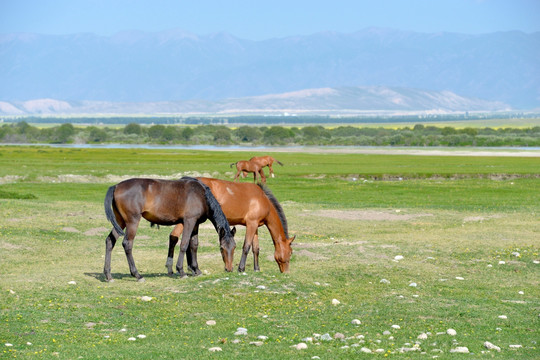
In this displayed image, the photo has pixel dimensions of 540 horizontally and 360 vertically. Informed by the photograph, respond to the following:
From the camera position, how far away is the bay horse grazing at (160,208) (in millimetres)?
16156

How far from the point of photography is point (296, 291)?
1513 centimetres

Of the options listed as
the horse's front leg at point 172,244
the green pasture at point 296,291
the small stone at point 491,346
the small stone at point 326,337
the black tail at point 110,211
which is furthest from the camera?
the horse's front leg at point 172,244

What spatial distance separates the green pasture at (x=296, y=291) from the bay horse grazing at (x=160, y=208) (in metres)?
0.75

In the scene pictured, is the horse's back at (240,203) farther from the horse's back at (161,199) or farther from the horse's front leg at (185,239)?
the horse's front leg at (185,239)

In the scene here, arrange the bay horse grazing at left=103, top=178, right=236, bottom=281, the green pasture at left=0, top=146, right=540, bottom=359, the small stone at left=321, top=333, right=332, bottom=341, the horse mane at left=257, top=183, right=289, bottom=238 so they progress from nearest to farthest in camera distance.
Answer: the green pasture at left=0, top=146, right=540, bottom=359
the small stone at left=321, top=333, right=332, bottom=341
the bay horse grazing at left=103, top=178, right=236, bottom=281
the horse mane at left=257, top=183, right=289, bottom=238

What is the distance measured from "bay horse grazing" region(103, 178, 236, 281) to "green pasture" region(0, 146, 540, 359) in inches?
29.4

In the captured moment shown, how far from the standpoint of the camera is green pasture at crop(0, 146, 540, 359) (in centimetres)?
1161

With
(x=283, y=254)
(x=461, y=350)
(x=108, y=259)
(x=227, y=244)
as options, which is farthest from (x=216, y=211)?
(x=461, y=350)

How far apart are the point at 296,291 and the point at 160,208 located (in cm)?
331

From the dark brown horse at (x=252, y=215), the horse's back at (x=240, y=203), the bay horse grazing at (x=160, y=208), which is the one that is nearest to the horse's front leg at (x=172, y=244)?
the dark brown horse at (x=252, y=215)

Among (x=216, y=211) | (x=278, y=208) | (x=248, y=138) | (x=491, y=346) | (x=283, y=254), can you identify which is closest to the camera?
(x=491, y=346)

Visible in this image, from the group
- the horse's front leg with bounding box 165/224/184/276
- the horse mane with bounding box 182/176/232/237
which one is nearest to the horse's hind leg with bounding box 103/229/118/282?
the horse's front leg with bounding box 165/224/184/276

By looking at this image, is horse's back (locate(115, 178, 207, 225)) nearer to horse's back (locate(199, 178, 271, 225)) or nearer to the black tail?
the black tail

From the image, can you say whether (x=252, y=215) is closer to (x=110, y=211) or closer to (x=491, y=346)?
(x=110, y=211)
